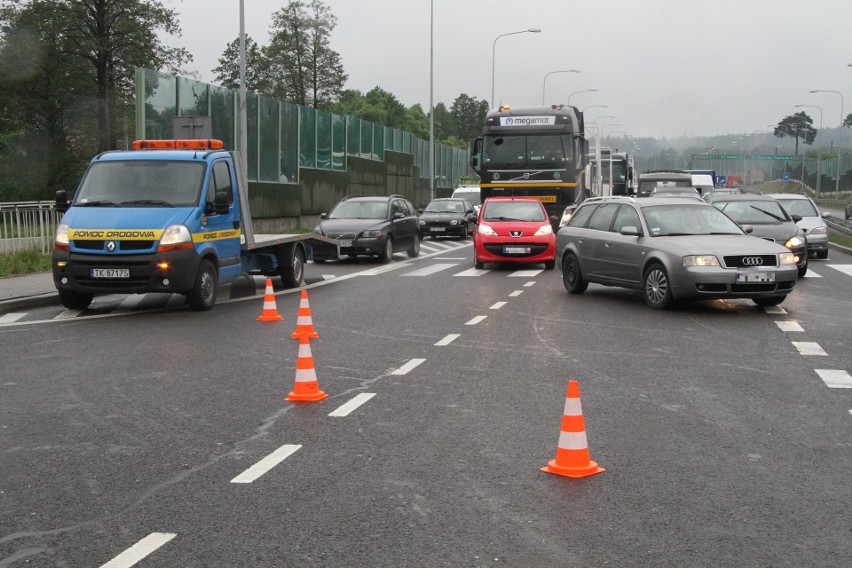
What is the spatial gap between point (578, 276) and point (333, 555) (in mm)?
12537

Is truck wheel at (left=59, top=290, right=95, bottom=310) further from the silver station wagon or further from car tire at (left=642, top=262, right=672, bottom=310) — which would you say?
car tire at (left=642, top=262, right=672, bottom=310)

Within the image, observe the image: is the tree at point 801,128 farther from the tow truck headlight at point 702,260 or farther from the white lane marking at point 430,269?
the tow truck headlight at point 702,260

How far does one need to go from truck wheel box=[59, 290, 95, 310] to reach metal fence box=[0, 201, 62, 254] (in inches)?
241

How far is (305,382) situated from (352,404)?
0.46 meters

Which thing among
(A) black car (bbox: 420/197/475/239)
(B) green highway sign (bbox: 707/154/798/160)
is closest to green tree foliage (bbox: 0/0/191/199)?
(A) black car (bbox: 420/197/475/239)

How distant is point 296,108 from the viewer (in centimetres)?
3847

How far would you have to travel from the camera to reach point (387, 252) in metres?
24.8

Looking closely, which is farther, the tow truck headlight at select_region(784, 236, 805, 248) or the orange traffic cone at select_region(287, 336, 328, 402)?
the tow truck headlight at select_region(784, 236, 805, 248)

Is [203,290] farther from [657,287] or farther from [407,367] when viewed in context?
[657,287]

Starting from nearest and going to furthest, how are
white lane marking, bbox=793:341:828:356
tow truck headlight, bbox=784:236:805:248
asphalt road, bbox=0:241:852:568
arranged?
asphalt road, bbox=0:241:852:568, white lane marking, bbox=793:341:828:356, tow truck headlight, bbox=784:236:805:248

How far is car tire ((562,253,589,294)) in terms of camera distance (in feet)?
54.3

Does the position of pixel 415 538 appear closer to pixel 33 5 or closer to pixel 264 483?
pixel 264 483

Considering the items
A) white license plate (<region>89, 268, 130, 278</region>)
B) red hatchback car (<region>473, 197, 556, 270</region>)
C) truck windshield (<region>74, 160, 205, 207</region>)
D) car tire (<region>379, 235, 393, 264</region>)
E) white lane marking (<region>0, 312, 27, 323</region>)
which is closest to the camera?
white lane marking (<region>0, 312, 27, 323</region>)

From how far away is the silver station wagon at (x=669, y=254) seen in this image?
1346 cm
